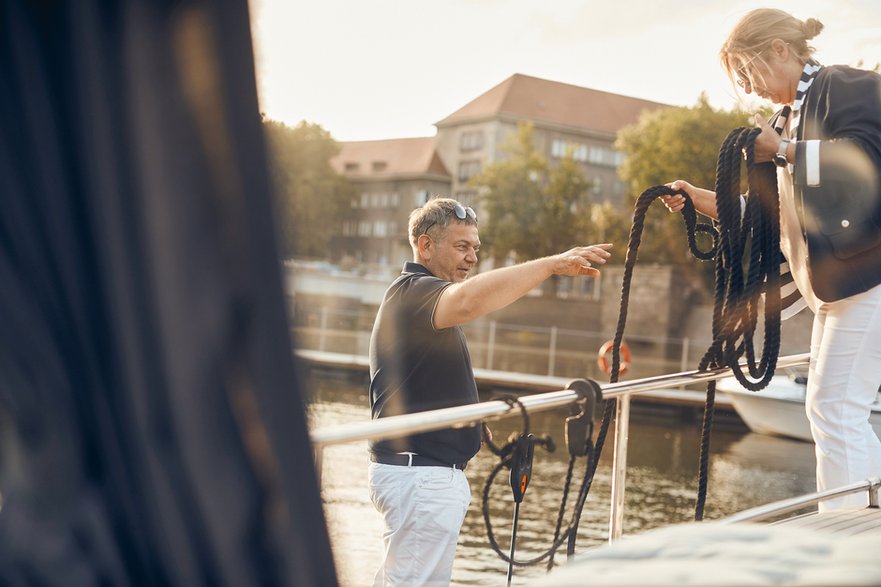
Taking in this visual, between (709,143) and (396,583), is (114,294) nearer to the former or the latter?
(396,583)

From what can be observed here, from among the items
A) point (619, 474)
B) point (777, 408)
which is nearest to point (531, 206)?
point (777, 408)

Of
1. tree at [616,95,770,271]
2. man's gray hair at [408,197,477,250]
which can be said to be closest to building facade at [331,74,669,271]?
tree at [616,95,770,271]

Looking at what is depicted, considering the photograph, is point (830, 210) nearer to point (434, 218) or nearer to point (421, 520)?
point (434, 218)

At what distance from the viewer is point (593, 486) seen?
1206 centimetres

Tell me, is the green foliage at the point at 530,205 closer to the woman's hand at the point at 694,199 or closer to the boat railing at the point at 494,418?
the woman's hand at the point at 694,199

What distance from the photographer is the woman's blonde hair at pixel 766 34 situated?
307cm

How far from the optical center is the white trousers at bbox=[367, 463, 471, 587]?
3174 millimetres

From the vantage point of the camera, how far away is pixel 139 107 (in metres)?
1.20

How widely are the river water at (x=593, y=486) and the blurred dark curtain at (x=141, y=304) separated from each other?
19.0ft

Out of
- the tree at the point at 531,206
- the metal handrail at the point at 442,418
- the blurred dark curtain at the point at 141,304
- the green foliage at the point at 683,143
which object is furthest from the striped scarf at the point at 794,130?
the tree at the point at 531,206

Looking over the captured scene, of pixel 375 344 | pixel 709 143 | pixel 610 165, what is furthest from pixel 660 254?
pixel 375 344

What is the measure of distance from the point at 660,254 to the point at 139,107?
43.9 metres

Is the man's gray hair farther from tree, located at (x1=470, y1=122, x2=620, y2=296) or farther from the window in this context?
the window

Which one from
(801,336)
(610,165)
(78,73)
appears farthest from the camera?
(610,165)
